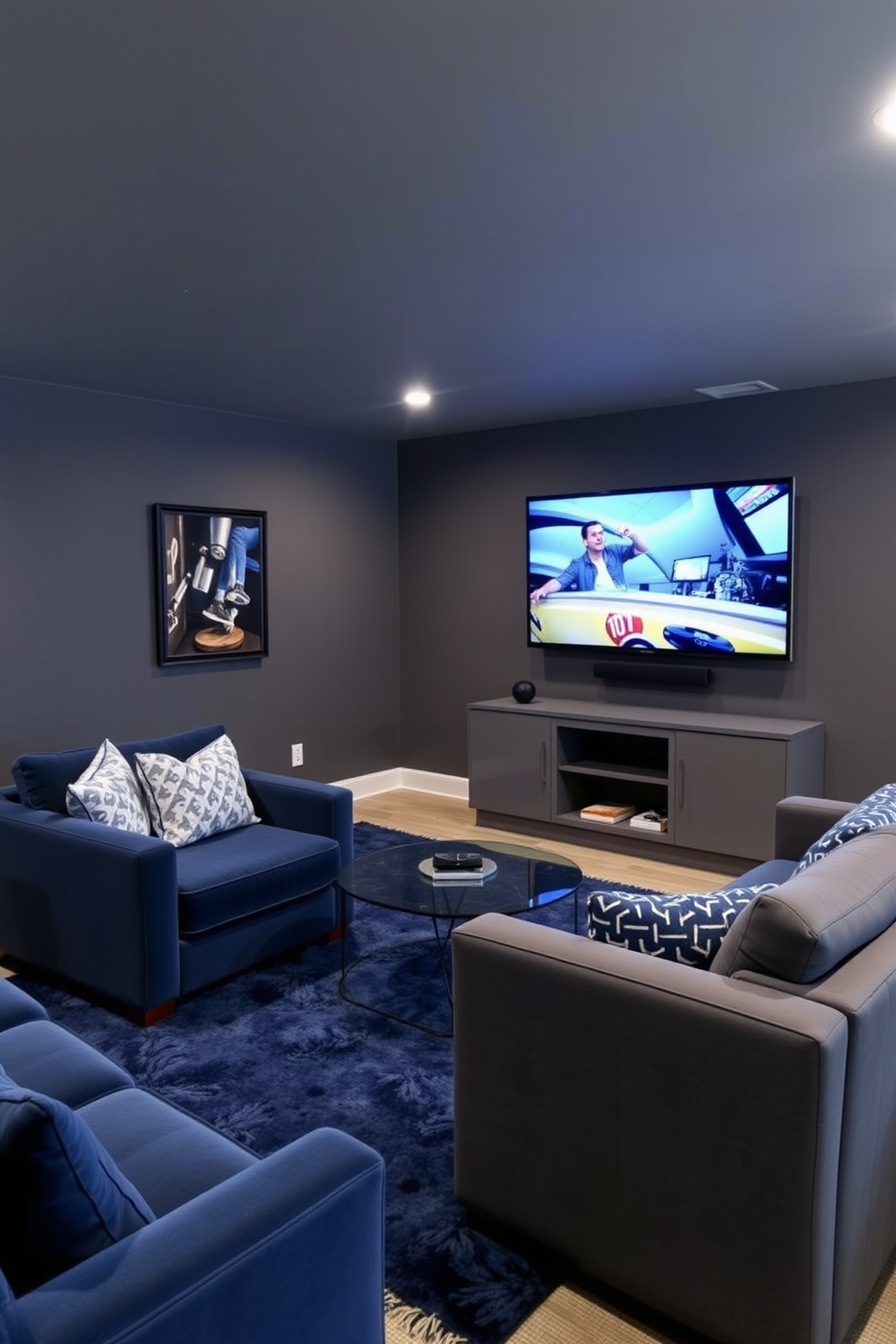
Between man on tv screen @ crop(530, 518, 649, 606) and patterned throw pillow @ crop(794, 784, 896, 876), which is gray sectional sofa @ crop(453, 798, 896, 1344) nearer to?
patterned throw pillow @ crop(794, 784, 896, 876)

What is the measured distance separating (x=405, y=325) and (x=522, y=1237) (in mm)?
2791

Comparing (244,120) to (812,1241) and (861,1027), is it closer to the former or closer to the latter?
(861,1027)

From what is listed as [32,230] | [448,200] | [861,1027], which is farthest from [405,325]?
[861,1027]

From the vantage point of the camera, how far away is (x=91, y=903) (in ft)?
9.69

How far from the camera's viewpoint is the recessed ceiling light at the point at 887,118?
185 cm

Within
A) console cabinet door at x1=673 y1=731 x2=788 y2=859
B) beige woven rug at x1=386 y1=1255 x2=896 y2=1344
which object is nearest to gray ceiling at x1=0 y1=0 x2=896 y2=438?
Answer: console cabinet door at x1=673 y1=731 x2=788 y2=859

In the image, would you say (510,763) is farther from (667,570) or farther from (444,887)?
(444,887)

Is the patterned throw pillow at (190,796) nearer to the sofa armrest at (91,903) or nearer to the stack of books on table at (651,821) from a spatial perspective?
the sofa armrest at (91,903)

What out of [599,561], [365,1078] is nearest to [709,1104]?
[365,1078]

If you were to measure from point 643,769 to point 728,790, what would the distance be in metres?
0.61

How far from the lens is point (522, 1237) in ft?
6.12

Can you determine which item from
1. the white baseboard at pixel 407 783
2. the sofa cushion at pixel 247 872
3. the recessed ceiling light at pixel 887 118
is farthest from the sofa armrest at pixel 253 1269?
the white baseboard at pixel 407 783

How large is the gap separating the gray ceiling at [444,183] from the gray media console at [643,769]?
65.5 inches

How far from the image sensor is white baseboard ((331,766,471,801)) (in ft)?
19.3
